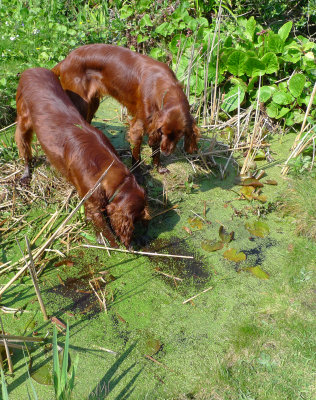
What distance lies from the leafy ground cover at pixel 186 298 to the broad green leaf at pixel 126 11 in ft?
11.0

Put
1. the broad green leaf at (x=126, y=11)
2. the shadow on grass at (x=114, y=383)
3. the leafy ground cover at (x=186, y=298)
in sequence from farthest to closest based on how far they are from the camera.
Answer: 1. the broad green leaf at (x=126, y=11)
2. the leafy ground cover at (x=186, y=298)
3. the shadow on grass at (x=114, y=383)

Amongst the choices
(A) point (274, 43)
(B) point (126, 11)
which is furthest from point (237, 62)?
(B) point (126, 11)

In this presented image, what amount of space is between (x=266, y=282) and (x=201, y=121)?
281 centimetres

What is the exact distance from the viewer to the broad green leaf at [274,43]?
5.36 meters

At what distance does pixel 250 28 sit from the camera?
5637 millimetres

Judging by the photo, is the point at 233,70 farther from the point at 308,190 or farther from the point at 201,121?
the point at 308,190

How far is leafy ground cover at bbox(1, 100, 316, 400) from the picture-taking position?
2686 mm

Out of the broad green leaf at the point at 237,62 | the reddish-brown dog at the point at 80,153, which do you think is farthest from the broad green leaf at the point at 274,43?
the reddish-brown dog at the point at 80,153

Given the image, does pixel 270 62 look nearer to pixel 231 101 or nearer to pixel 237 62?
pixel 237 62

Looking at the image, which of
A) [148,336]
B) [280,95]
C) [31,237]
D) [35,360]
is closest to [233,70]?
[280,95]

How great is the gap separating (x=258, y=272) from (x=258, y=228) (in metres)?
0.62

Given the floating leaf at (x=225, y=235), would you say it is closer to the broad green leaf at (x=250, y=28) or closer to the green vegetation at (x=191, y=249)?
the green vegetation at (x=191, y=249)

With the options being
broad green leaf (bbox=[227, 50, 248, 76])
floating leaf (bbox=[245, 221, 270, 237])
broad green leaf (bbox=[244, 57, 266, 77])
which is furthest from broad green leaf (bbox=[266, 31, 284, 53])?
floating leaf (bbox=[245, 221, 270, 237])

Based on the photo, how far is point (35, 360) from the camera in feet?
8.95
